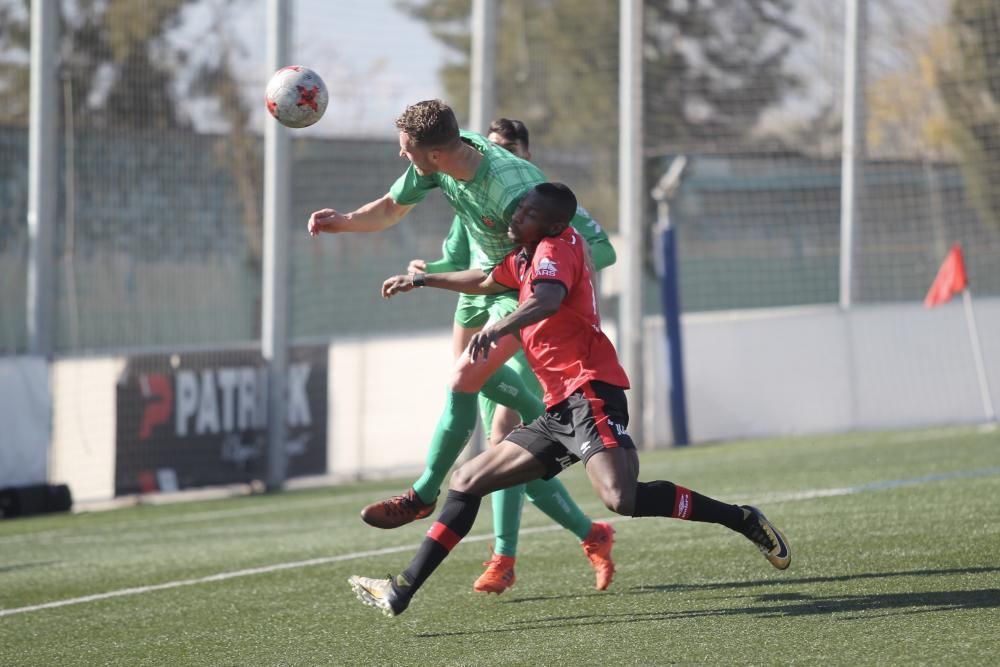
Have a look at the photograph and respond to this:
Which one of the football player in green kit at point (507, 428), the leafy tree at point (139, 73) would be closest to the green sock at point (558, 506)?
the football player in green kit at point (507, 428)

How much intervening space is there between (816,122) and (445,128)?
41.3 ft

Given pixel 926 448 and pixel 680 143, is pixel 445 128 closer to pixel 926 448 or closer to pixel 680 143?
pixel 926 448

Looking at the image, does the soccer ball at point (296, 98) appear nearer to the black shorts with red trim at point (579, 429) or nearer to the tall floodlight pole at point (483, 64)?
the black shorts with red trim at point (579, 429)

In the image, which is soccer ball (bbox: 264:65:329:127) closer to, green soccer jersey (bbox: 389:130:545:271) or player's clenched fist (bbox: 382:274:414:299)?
green soccer jersey (bbox: 389:130:545:271)

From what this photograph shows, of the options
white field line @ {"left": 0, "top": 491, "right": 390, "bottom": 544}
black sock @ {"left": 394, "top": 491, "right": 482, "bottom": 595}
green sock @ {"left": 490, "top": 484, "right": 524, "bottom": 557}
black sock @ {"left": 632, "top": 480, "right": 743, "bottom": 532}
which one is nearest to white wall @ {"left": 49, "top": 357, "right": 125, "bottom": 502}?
white field line @ {"left": 0, "top": 491, "right": 390, "bottom": 544}

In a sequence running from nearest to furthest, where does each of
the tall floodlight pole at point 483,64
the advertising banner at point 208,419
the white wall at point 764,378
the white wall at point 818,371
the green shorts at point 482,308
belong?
1. the green shorts at point 482,308
2. the advertising banner at point 208,419
3. the white wall at point 764,378
4. the tall floodlight pole at point 483,64
5. the white wall at point 818,371

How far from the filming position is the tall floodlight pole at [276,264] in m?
14.6

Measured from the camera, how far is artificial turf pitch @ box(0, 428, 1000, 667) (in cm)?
485

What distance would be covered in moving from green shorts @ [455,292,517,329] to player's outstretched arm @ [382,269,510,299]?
0.27m

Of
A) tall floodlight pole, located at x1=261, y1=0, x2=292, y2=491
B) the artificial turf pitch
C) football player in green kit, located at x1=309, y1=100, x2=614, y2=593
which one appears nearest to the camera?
the artificial turf pitch

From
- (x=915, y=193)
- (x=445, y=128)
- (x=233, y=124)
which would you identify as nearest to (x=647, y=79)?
(x=915, y=193)

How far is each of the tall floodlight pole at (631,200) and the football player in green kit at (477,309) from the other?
383 inches

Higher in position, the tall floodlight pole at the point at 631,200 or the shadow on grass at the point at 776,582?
the tall floodlight pole at the point at 631,200

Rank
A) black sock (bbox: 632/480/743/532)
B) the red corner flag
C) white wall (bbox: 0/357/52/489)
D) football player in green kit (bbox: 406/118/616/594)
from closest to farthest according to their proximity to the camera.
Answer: black sock (bbox: 632/480/743/532) → football player in green kit (bbox: 406/118/616/594) → white wall (bbox: 0/357/52/489) → the red corner flag
